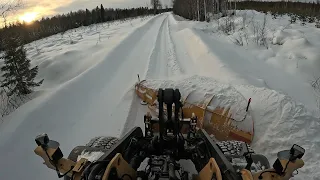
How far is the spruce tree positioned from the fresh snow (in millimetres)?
506

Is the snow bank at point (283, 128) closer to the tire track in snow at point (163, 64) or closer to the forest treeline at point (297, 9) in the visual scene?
the tire track in snow at point (163, 64)

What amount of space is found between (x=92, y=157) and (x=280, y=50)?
867 centimetres

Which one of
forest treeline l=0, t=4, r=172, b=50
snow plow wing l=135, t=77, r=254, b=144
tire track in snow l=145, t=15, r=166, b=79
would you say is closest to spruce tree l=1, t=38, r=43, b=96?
forest treeline l=0, t=4, r=172, b=50

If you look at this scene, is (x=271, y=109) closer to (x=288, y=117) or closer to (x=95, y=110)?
(x=288, y=117)

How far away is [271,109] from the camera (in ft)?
14.9

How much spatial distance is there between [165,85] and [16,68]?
4.37 meters

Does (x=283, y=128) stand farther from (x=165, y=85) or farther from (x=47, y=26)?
(x=47, y=26)

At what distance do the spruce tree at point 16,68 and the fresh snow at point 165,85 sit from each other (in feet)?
1.66

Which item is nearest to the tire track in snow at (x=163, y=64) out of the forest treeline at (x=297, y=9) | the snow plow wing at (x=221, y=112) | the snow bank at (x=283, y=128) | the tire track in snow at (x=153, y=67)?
the tire track in snow at (x=153, y=67)

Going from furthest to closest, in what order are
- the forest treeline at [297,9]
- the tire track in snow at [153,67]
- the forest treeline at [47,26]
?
the forest treeline at [297,9], the forest treeline at [47,26], the tire track in snow at [153,67]

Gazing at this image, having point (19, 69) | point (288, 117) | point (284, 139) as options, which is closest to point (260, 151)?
point (284, 139)

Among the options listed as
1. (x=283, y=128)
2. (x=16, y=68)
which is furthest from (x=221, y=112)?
(x=16, y=68)

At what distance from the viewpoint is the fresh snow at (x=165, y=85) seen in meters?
4.21

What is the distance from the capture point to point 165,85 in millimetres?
5656
